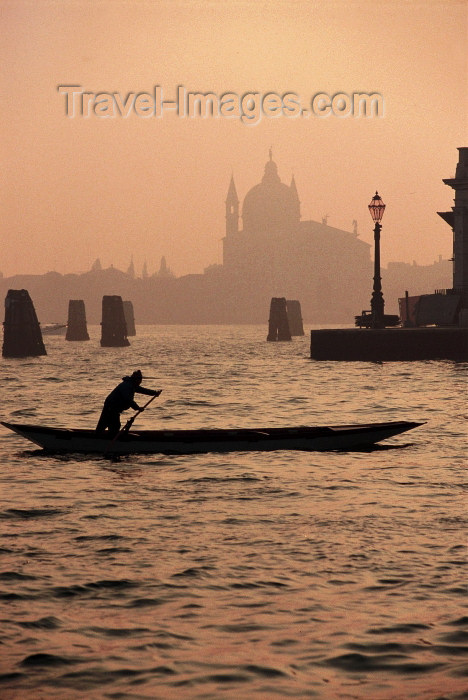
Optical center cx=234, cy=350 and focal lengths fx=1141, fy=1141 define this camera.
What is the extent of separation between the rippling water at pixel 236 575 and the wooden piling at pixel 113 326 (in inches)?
3554

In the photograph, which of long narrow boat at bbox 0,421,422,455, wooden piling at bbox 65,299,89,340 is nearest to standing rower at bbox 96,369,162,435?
long narrow boat at bbox 0,421,422,455

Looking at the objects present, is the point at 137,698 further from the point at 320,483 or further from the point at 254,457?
the point at 254,457

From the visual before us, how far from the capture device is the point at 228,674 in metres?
8.62

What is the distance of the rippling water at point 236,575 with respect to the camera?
867cm

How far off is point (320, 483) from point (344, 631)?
28.3 ft

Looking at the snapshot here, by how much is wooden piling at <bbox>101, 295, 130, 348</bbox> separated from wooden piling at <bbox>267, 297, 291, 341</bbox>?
21.2 m

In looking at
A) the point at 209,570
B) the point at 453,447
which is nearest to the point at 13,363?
the point at 453,447

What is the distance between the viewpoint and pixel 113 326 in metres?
116

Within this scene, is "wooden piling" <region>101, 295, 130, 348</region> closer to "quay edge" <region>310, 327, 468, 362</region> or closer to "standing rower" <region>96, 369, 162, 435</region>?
"quay edge" <region>310, 327, 468, 362</region>

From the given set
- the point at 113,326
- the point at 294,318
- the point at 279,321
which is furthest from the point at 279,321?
the point at 294,318

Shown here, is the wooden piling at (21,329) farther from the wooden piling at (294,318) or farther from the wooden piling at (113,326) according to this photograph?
the wooden piling at (294,318)

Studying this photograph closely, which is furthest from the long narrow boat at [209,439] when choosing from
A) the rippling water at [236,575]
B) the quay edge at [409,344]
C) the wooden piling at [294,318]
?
the wooden piling at [294,318]

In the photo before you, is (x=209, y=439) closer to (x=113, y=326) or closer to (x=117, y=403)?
(x=117, y=403)

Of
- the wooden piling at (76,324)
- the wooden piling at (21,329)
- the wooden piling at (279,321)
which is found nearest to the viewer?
the wooden piling at (21,329)
